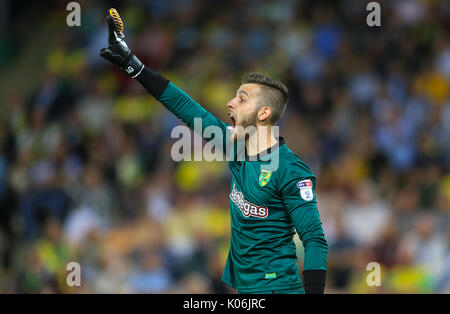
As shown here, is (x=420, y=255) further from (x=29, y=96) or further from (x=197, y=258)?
(x=29, y=96)

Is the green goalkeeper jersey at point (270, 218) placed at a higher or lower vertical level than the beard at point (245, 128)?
lower

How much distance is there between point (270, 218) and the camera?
429cm

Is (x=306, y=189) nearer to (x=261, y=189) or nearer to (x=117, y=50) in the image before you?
(x=261, y=189)

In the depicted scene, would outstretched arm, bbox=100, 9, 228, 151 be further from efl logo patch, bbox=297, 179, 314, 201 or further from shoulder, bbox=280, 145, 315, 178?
efl logo patch, bbox=297, 179, 314, 201

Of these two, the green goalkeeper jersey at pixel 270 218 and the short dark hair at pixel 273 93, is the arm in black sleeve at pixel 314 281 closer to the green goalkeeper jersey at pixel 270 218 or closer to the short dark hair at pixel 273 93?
the green goalkeeper jersey at pixel 270 218

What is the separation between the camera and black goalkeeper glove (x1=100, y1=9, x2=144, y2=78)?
4516mm

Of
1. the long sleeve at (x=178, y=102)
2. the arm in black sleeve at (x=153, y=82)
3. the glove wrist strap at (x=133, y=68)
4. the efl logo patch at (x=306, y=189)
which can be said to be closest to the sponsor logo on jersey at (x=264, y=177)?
the efl logo patch at (x=306, y=189)

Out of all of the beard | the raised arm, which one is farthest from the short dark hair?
the raised arm

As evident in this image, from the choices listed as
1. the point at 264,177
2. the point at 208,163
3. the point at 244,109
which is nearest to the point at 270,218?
the point at 264,177

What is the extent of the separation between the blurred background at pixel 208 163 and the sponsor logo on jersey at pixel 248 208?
10.8 feet

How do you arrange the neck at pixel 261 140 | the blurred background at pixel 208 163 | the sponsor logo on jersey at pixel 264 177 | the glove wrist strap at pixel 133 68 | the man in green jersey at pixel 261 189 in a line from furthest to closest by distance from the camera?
the blurred background at pixel 208 163
the glove wrist strap at pixel 133 68
the neck at pixel 261 140
the sponsor logo on jersey at pixel 264 177
the man in green jersey at pixel 261 189

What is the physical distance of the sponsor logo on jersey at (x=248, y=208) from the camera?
14.1ft

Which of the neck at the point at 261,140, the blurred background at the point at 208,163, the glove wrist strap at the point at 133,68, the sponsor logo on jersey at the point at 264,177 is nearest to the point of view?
the sponsor logo on jersey at the point at 264,177
